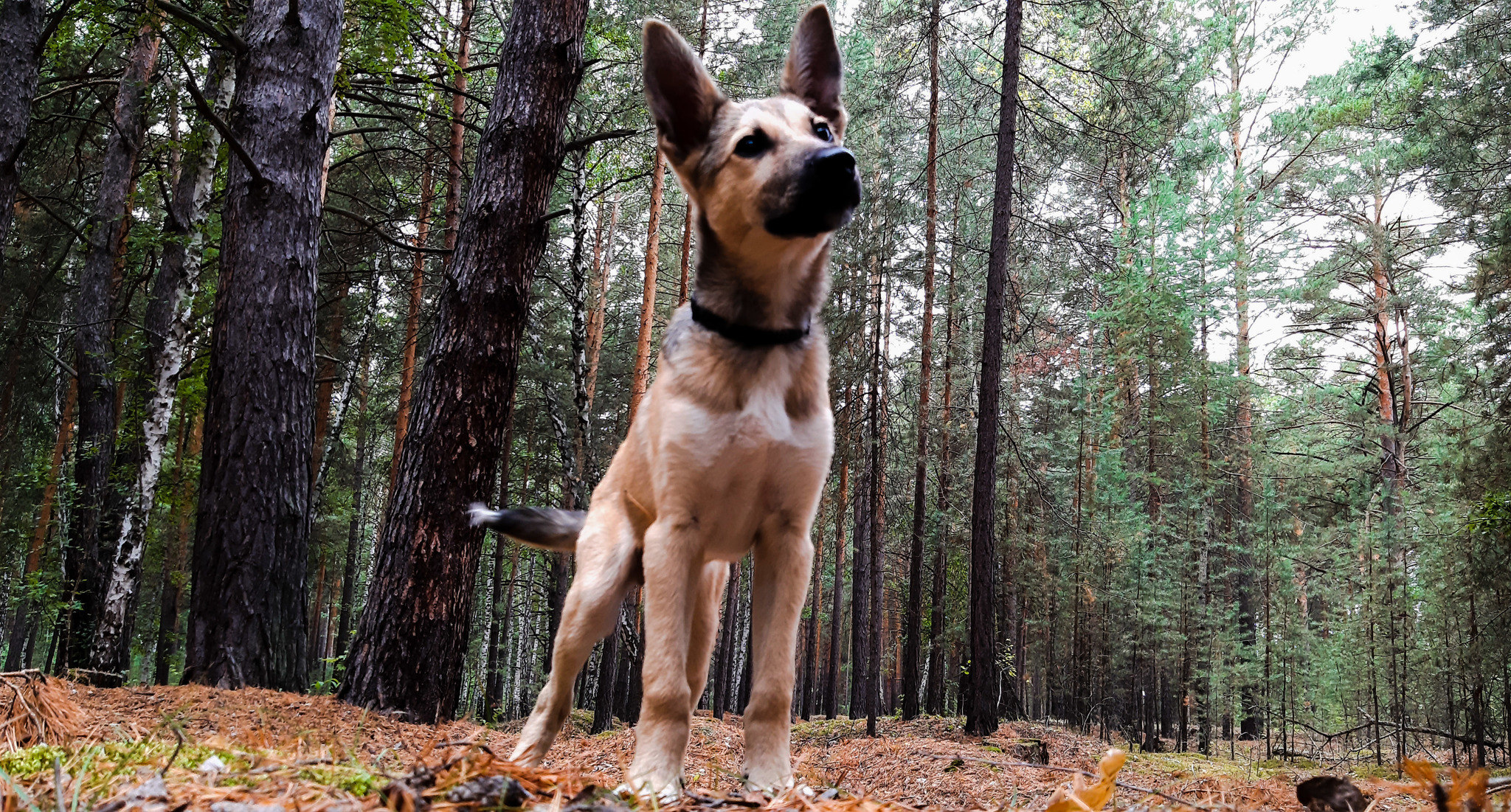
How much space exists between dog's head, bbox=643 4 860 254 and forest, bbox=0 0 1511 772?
3098 millimetres

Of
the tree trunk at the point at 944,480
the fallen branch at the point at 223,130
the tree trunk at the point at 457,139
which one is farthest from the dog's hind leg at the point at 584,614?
the tree trunk at the point at 944,480

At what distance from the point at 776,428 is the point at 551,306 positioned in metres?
21.7

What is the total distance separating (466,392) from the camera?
5695mm

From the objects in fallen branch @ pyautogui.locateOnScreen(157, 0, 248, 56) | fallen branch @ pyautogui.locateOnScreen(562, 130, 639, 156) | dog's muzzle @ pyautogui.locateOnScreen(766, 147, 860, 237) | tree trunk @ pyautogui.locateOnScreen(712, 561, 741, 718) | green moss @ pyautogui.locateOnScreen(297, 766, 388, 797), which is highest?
fallen branch @ pyautogui.locateOnScreen(157, 0, 248, 56)

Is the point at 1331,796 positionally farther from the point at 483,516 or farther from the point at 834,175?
the point at 483,516

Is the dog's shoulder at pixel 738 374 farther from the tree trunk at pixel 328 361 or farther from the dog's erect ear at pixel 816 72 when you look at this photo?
the tree trunk at pixel 328 361

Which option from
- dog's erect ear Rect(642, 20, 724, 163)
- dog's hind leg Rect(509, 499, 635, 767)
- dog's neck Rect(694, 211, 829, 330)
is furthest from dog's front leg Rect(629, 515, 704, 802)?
dog's erect ear Rect(642, 20, 724, 163)

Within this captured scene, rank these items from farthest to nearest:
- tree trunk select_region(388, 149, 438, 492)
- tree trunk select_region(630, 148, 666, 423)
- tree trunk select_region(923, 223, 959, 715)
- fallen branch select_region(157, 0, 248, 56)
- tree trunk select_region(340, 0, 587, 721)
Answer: tree trunk select_region(923, 223, 959, 715) < tree trunk select_region(630, 148, 666, 423) < tree trunk select_region(388, 149, 438, 492) < fallen branch select_region(157, 0, 248, 56) < tree trunk select_region(340, 0, 587, 721)

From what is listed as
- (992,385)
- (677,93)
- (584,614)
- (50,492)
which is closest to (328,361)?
(50,492)

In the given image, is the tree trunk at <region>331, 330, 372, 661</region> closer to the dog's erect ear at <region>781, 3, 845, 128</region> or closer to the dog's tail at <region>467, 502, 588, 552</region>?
the dog's tail at <region>467, 502, 588, 552</region>

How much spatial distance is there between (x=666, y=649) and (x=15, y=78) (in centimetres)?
767

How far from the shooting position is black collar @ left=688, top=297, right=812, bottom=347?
296cm

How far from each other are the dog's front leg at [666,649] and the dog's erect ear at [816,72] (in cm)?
192

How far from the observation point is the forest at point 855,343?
6141 mm
